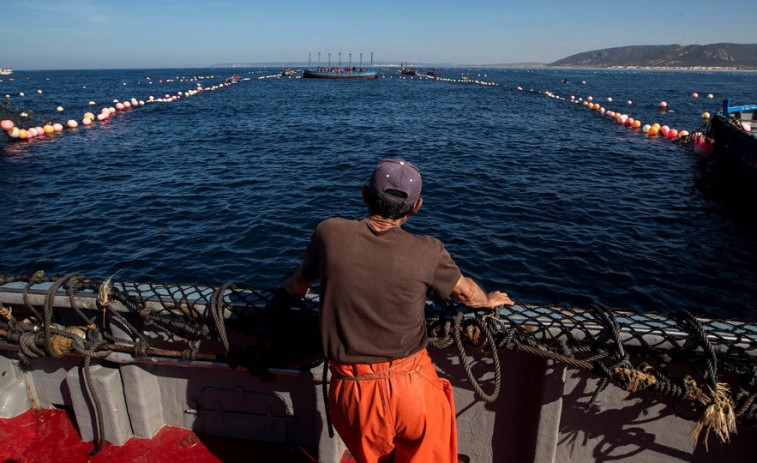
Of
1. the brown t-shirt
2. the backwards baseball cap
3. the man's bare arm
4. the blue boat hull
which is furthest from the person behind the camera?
the blue boat hull

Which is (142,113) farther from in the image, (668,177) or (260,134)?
(668,177)

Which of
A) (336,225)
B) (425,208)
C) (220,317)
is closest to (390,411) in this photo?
(336,225)

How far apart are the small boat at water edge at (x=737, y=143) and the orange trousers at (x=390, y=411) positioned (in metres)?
21.0

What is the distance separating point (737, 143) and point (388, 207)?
24021 millimetres

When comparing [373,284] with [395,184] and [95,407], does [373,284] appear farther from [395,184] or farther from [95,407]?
[95,407]

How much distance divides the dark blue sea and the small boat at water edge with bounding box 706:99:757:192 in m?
0.85

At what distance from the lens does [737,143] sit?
1944 cm

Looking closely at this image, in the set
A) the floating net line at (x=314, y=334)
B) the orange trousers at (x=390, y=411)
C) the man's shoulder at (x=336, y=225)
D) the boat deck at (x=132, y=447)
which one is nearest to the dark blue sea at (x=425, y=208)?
the boat deck at (x=132, y=447)

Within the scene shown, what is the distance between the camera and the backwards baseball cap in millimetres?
2303

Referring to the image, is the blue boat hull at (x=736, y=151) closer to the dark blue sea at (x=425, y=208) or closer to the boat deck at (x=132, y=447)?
the dark blue sea at (x=425, y=208)

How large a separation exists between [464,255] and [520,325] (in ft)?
33.4

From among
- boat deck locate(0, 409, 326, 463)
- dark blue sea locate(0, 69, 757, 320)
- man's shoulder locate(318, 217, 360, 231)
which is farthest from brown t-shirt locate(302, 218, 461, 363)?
dark blue sea locate(0, 69, 757, 320)

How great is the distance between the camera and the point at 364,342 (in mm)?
2291

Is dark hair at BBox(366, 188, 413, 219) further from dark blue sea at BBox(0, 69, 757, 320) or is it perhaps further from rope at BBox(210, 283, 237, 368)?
dark blue sea at BBox(0, 69, 757, 320)
